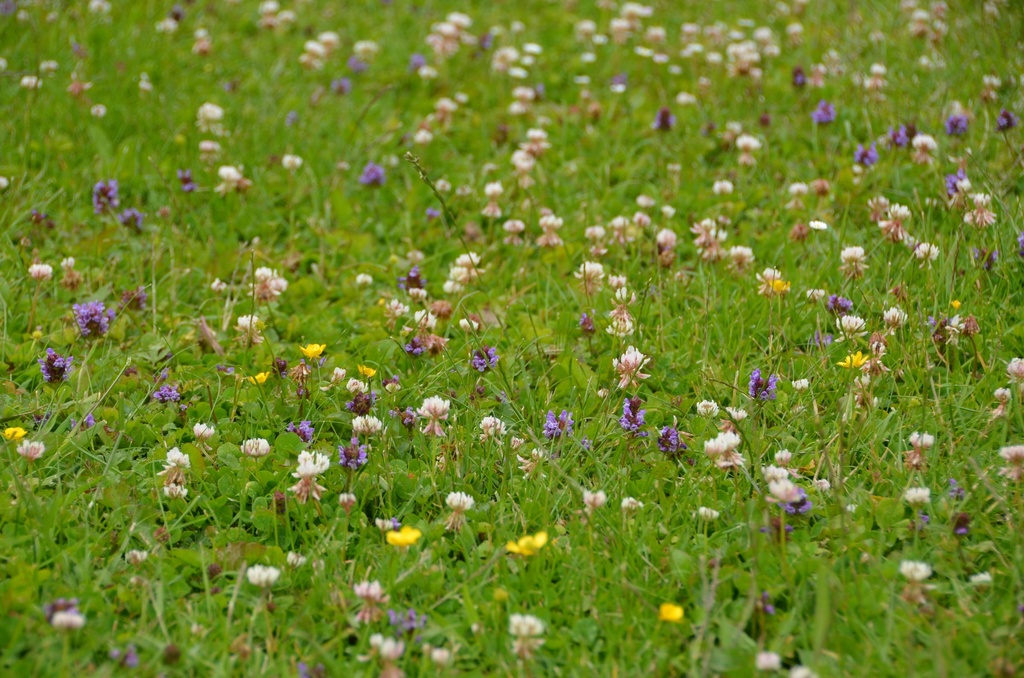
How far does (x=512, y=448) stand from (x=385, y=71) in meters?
3.57

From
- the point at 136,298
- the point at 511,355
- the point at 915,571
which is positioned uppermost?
the point at 915,571

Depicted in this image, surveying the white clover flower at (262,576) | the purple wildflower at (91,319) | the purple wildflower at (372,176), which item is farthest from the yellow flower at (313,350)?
the purple wildflower at (372,176)

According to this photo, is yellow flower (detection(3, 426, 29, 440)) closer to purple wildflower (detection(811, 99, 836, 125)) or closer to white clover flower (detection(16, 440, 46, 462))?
white clover flower (detection(16, 440, 46, 462))

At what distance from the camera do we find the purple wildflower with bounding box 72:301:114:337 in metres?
3.23

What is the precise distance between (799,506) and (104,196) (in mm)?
3059

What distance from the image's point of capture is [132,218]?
4051mm

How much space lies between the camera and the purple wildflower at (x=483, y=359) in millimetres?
3078

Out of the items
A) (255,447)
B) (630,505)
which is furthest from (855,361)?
(255,447)

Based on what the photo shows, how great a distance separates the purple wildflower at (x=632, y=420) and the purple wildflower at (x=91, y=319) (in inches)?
69.2

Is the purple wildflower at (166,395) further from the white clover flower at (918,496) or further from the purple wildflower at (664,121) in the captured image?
the purple wildflower at (664,121)

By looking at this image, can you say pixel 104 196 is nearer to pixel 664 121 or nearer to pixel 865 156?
pixel 664 121

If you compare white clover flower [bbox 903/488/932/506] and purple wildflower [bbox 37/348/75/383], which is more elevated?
white clover flower [bbox 903/488/932/506]

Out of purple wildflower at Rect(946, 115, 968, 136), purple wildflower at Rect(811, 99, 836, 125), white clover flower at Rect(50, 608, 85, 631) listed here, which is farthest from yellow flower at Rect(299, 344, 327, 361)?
purple wildflower at Rect(946, 115, 968, 136)

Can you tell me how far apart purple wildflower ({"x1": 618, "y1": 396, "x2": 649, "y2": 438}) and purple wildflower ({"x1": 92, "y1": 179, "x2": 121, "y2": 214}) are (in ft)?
A: 7.88
